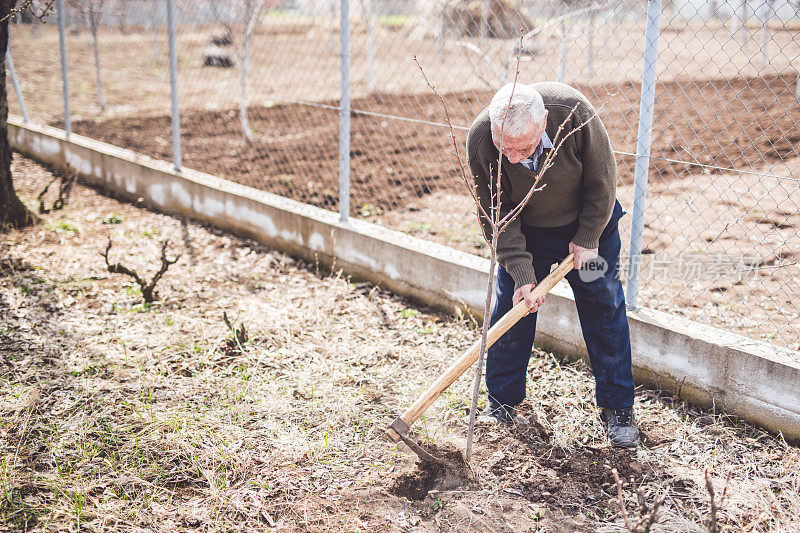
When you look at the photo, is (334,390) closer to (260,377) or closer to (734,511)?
(260,377)

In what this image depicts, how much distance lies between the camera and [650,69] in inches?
126

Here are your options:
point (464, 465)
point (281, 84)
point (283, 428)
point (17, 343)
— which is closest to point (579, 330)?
point (464, 465)

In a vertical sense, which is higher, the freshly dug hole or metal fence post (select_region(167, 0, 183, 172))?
metal fence post (select_region(167, 0, 183, 172))

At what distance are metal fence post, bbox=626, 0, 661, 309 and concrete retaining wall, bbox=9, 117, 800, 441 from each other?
25cm

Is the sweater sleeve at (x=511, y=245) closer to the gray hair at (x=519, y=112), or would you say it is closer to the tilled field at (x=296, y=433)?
the gray hair at (x=519, y=112)

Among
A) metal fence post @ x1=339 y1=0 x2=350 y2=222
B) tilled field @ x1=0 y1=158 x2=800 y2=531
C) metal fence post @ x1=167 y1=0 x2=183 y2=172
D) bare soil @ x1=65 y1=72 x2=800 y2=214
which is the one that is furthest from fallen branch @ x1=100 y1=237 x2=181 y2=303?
metal fence post @ x1=167 y1=0 x2=183 y2=172

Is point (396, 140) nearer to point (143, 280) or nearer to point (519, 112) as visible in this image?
point (143, 280)

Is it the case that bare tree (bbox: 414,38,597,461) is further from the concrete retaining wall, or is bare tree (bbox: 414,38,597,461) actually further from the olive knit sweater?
the concrete retaining wall

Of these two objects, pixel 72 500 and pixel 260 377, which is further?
pixel 260 377

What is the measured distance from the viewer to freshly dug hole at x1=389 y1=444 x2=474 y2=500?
273 cm

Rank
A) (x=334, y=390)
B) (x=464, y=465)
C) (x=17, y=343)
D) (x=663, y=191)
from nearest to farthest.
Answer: (x=464, y=465) < (x=334, y=390) < (x=17, y=343) < (x=663, y=191)

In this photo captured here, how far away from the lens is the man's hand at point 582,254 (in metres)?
2.81

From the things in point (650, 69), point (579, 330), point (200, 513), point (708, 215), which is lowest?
point (200, 513)

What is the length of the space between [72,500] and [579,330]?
2.58 metres
